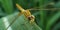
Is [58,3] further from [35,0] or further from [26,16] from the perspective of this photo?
[26,16]

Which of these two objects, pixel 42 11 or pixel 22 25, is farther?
pixel 42 11

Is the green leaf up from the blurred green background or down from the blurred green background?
up

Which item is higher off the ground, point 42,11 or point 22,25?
point 22,25

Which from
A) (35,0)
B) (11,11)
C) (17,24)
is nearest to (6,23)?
(17,24)

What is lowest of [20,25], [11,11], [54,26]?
[54,26]

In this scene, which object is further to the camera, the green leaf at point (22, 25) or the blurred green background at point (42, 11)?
the blurred green background at point (42, 11)

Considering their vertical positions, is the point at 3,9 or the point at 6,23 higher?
the point at 6,23

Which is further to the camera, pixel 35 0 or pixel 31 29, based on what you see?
pixel 35 0

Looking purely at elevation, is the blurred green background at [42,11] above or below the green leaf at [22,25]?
below

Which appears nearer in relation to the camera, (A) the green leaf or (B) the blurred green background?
(A) the green leaf

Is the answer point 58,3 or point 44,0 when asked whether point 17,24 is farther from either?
point 58,3
